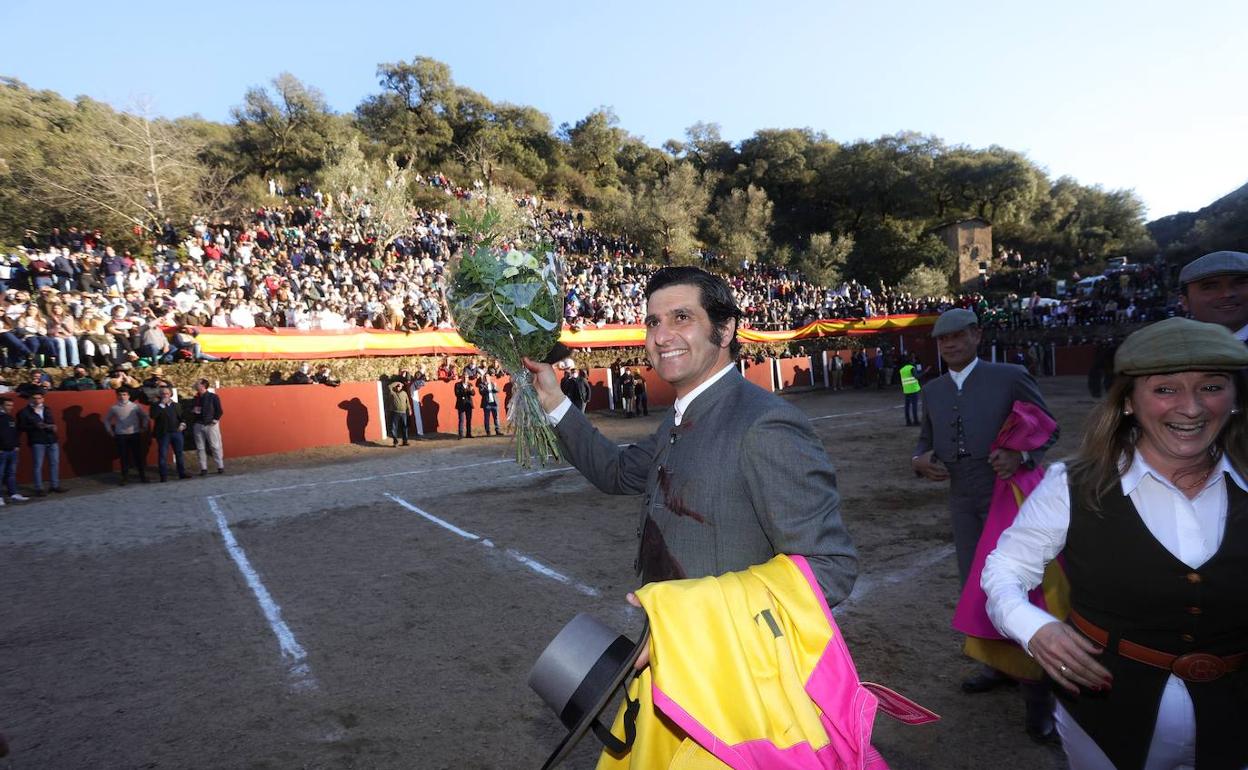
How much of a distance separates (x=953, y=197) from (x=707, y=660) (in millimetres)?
66064

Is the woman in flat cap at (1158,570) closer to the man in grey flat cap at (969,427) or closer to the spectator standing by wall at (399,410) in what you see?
the man in grey flat cap at (969,427)

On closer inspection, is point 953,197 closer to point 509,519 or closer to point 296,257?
point 296,257

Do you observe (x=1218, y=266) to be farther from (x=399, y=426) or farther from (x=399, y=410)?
(x=399, y=426)

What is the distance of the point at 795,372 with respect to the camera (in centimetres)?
2916

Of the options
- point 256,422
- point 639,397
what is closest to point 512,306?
point 256,422

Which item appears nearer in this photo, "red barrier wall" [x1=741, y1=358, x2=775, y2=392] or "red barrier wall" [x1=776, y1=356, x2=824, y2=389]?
"red barrier wall" [x1=741, y1=358, x2=775, y2=392]

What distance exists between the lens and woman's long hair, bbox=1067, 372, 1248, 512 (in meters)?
1.77

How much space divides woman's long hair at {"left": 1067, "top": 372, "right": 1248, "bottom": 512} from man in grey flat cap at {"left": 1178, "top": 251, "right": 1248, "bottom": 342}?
65.7 inches

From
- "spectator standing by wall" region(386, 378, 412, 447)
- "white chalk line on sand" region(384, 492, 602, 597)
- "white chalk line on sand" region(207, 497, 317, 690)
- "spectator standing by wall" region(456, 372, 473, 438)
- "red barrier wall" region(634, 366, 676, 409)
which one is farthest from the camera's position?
"red barrier wall" region(634, 366, 676, 409)

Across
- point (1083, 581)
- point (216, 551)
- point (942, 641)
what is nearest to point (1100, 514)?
point (1083, 581)

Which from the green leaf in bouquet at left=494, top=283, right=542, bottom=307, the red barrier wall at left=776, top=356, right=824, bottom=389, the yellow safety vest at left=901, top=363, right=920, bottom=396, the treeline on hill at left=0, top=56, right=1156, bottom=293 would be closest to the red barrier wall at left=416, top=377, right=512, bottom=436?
the yellow safety vest at left=901, top=363, right=920, bottom=396

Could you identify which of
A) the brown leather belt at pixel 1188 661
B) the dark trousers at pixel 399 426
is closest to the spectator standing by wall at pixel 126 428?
the dark trousers at pixel 399 426

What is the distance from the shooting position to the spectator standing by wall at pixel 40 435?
10.9m

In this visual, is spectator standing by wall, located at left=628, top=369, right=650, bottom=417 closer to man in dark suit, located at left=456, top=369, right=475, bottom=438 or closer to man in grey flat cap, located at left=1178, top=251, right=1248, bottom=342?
man in dark suit, located at left=456, top=369, right=475, bottom=438
